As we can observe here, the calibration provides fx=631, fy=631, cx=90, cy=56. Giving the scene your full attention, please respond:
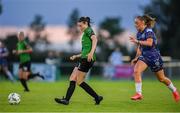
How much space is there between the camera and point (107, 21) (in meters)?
79.6

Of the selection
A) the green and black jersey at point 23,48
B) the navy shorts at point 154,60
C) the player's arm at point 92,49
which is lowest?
the green and black jersey at point 23,48

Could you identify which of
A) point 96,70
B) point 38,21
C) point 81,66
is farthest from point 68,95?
point 38,21

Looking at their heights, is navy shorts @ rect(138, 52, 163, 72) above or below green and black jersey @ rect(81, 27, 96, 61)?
below

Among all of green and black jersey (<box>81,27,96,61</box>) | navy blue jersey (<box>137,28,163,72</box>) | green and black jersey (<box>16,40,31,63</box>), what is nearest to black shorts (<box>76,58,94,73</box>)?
green and black jersey (<box>81,27,96,61</box>)

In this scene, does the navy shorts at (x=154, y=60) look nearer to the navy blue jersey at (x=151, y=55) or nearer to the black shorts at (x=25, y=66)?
the navy blue jersey at (x=151, y=55)

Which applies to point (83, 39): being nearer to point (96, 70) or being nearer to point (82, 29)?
point (82, 29)

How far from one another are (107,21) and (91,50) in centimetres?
6343

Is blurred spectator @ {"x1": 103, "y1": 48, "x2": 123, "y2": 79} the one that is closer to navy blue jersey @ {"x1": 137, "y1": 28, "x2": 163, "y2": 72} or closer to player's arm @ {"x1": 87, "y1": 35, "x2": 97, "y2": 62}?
navy blue jersey @ {"x1": 137, "y1": 28, "x2": 163, "y2": 72}

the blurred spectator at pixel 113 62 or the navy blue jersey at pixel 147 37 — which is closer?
the navy blue jersey at pixel 147 37

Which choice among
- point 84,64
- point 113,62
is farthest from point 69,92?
point 113,62

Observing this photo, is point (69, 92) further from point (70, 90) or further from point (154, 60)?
point (154, 60)

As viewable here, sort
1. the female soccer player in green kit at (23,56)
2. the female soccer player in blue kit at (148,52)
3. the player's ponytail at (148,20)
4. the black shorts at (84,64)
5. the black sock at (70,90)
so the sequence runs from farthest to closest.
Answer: the female soccer player in green kit at (23,56)
the player's ponytail at (148,20)
the female soccer player in blue kit at (148,52)
the black sock at (70,90)
the black shorts at (84,64)

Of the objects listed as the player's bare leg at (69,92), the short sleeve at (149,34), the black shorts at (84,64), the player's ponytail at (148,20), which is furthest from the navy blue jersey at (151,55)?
the player's bare leg at (69,92)

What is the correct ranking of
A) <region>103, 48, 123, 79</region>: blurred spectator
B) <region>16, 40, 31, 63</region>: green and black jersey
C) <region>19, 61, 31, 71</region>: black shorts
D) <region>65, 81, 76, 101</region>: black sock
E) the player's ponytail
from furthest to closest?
1. <region>103, 48, 123, 79</region>: blurred spectator
2. <region>19, 61, 31, 71</region>: black shorts
3. <region>16, 40, 31, 63</region>: green and black jersey
4. the player's ponytail
5. <region>65, 81, 76, 101</region>: black sock
